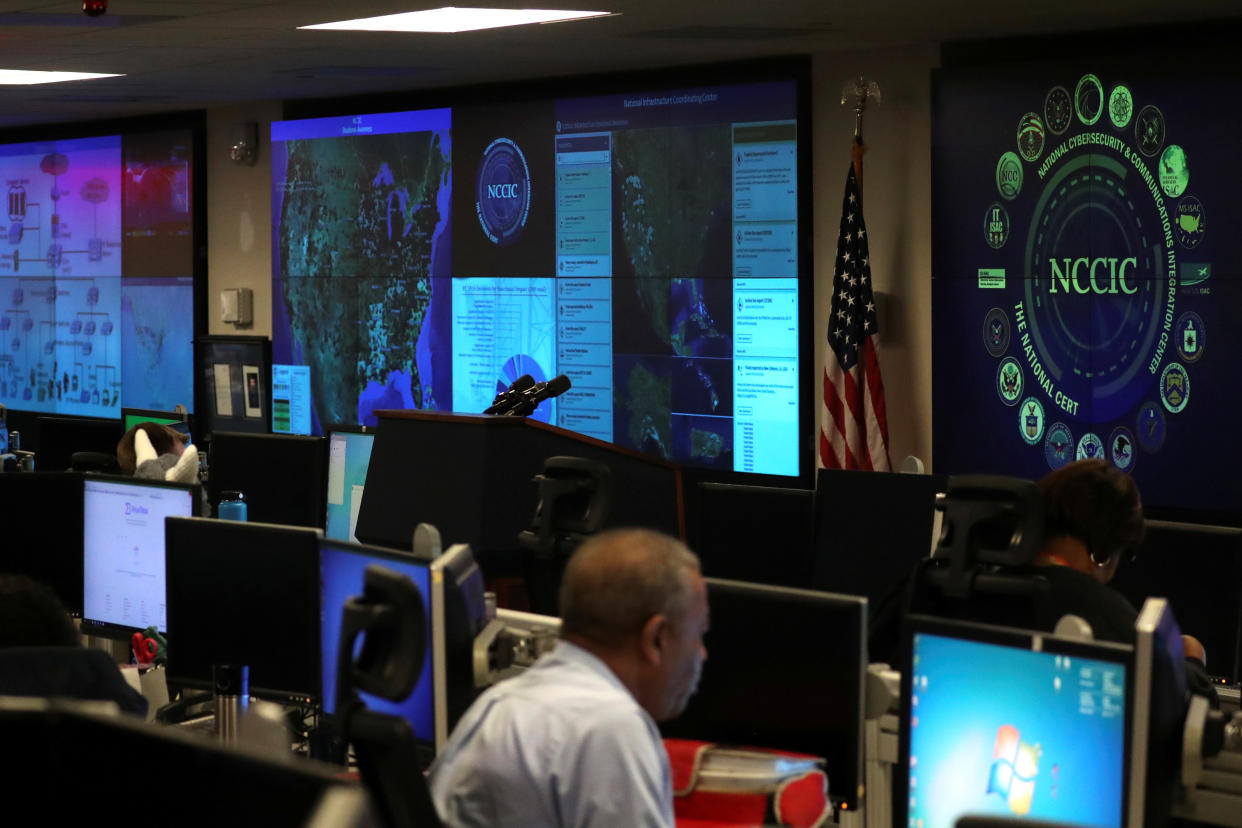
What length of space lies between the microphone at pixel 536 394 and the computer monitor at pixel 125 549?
1042mm

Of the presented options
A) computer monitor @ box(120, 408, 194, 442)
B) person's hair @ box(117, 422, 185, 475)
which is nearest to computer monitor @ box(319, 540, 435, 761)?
person's hair @ box(117, 422, 185, 475)

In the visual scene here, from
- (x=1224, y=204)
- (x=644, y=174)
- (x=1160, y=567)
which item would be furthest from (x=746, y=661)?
(x=644, y=174)

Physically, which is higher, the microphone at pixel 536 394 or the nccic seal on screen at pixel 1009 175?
the nccic seal on screen at pixel 1009 175

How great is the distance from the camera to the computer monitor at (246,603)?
336 cm

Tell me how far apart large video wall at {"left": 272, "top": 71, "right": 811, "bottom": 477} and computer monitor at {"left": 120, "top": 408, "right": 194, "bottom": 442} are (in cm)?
75

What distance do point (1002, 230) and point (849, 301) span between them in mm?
686

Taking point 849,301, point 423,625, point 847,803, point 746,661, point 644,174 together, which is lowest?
point 847,803

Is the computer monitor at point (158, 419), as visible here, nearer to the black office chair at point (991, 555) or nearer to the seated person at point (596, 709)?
the black office chair at point (991, 555)

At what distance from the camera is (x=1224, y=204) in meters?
5.91

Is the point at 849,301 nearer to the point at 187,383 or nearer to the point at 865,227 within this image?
the point at 865,227

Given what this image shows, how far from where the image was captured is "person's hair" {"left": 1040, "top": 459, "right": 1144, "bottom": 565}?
3.11m

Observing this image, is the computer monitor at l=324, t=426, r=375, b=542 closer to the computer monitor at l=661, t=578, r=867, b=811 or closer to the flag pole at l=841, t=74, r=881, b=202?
the flag pole at l=841, t=74, r=881, b=202

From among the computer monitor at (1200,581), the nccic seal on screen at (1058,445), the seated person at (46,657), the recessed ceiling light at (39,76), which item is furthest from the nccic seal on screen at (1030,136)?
the seated person at (46,657)

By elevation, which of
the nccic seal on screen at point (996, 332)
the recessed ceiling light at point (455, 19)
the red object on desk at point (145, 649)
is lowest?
the red object on desk at point (145, 649)
